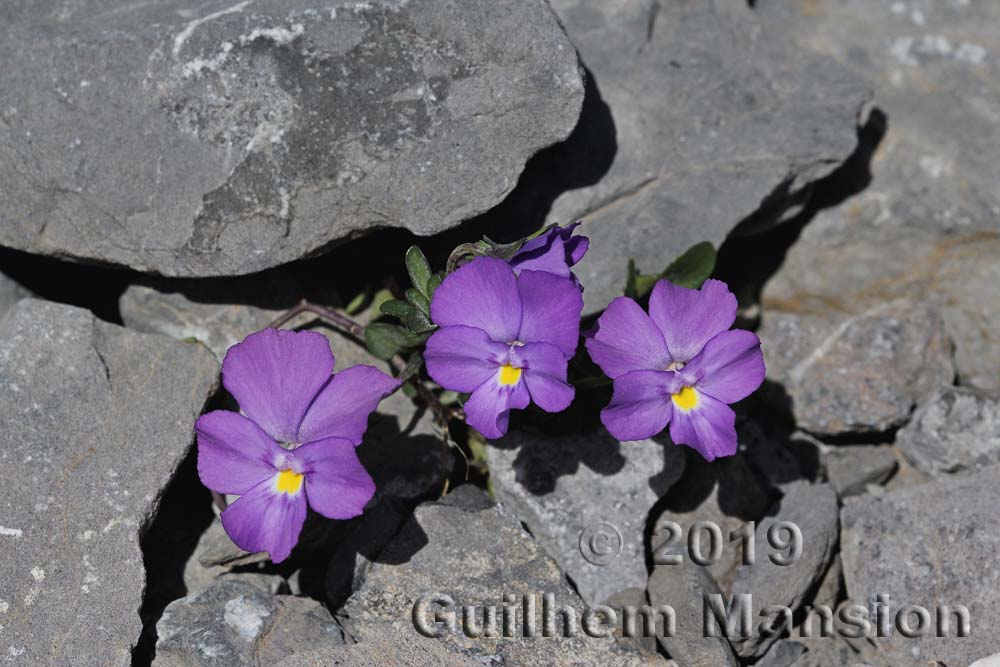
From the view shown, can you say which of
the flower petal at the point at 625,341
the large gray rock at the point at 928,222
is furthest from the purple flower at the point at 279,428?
the large gray rock at the point at 928,222

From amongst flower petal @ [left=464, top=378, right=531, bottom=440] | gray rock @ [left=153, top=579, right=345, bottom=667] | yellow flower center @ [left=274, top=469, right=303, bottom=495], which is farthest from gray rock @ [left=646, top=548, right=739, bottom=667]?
yellow flower center @ [left=274, top=469, right=303, bottom=495]

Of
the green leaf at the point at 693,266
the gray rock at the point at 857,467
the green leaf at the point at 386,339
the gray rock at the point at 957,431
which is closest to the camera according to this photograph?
the green leaf at the point at 386,339

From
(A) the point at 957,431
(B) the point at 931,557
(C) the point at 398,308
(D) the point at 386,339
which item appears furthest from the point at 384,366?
(A) the point at 957,431

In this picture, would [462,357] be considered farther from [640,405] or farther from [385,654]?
[385,654]

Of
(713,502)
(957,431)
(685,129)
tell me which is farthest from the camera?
(685,129)

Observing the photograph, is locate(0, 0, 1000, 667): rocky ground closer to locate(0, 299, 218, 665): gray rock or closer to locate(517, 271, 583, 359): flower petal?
locate(0, 299, 218, 665): gray rock

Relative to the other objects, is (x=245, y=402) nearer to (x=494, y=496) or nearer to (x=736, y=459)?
(x=494, y=496)

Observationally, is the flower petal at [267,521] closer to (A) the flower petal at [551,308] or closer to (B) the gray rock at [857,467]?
(A) the flower petal at [551,308]
